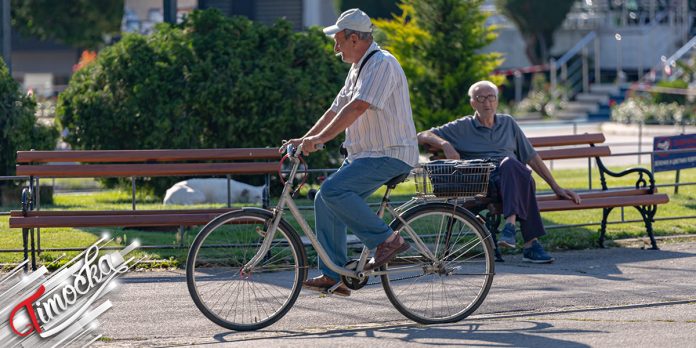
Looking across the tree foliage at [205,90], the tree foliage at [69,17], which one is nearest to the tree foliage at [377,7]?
the tree foliage at [69,17]

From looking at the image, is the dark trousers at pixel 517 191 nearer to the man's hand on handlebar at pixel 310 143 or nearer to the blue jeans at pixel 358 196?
the blue jeans at pixel 358 196

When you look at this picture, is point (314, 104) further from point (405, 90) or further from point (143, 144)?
point (405, 90)

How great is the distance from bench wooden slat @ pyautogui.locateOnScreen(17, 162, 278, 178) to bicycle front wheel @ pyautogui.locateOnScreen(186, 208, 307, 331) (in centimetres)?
204

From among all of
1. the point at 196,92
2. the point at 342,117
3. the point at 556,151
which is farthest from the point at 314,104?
the point at 342,117

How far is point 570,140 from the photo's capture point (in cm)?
1039

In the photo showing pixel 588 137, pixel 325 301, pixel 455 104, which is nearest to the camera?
pixel 325 301

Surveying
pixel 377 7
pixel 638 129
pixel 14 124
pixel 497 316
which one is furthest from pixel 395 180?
pixel 377 7

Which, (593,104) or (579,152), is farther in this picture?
(593,104)

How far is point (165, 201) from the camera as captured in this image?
1284 centimetres

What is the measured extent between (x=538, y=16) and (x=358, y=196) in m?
30.5

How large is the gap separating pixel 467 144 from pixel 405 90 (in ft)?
7.57

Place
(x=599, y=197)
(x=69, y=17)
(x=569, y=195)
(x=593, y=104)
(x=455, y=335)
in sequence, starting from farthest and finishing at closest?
1. (x=593, y=104)
2. (x=69, y=17)
3. (x=599, y=197)
4. (x=569, y=195)
5. (x=455, y=335)
